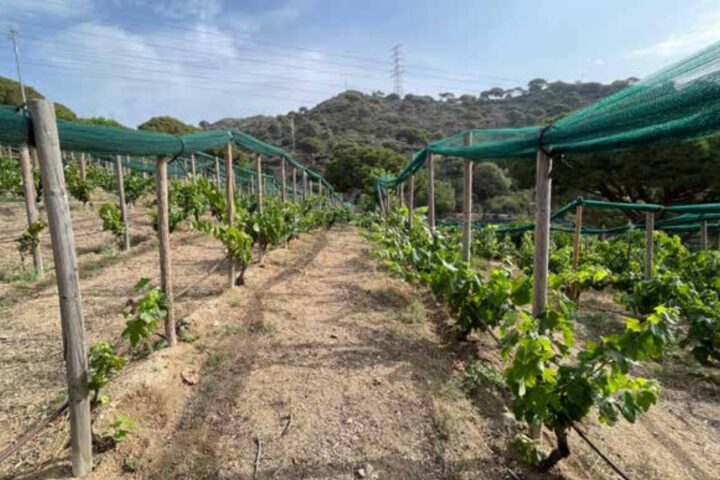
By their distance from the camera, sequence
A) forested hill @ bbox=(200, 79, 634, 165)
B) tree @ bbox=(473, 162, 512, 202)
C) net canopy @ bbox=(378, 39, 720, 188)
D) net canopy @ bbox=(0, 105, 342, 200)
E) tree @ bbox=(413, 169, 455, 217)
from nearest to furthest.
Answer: net canopy @ bbox=(378, 39, 720, 188) → net canopy @ bbox=(0, 105, 342, 200) → tree @ bbox=(413, 169, 455, 217) → tree @ bbox=(473, 162, 512, 202) → forested hill @ bbox=(200, 79, 634, 165)

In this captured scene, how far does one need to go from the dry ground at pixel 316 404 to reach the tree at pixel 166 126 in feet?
103

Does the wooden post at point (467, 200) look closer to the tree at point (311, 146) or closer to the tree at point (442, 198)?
the tree at point (442, 198)

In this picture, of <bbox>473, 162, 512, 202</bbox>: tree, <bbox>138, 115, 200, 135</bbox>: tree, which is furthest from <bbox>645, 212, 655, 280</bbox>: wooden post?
<bbox>138, 115, 200, 135</bbox>: tree

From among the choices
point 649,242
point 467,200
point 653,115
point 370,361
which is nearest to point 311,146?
point 649,242

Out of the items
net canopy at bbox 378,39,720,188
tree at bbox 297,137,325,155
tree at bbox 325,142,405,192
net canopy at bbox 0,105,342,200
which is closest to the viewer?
→ net canopy at bbox 378,39,720,188

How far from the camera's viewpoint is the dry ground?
80.7 inches

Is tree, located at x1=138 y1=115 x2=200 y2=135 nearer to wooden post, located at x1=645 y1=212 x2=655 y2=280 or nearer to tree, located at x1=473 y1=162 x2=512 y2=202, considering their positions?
tree, located at x1=473 y1=162 x2=512 y2=202

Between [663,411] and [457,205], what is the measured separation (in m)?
26.4

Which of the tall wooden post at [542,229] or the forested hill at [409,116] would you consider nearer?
the tall wooden post at [542,229]

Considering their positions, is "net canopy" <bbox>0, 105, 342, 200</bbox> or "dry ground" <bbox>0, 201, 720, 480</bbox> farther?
"dry ground" <bbox>0, 201, 720, 480</bbox>

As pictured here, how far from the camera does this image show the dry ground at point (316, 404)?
205 cm

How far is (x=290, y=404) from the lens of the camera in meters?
2.51

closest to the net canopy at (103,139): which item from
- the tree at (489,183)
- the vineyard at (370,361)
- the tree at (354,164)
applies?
the vineyard at (370,361)

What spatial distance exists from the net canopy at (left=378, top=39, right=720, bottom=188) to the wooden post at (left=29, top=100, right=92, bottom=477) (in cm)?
234
